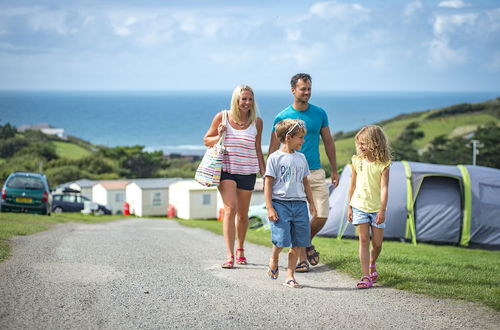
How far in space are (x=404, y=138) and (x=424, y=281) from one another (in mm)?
58711

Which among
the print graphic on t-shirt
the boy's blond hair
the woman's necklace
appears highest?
the woman's necklace

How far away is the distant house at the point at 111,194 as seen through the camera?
49597mm

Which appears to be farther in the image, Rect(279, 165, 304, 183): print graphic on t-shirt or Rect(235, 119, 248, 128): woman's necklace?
Rect(235, 119, 248, 128): woman's necklace

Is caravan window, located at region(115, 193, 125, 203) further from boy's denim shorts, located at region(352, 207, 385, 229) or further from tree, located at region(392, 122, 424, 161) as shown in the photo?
boy's denim shorts, located at region(352, 207, 385, 229)

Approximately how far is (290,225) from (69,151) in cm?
8080

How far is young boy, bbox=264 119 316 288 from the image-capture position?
21.1 feet

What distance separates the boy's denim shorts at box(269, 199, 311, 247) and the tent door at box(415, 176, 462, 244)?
9.88 metres

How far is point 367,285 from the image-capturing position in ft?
21.0

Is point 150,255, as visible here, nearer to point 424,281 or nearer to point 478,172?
point 424,281

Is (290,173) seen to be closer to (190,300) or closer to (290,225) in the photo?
(290,225)

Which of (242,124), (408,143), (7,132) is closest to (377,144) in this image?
(242,124)

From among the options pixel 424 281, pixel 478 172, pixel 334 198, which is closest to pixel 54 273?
pixel 424 281

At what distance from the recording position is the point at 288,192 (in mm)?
6434

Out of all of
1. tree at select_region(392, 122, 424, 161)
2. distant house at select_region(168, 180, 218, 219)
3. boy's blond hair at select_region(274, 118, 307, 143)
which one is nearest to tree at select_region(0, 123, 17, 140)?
distant house at select_region(168, 180, 218, 219)
